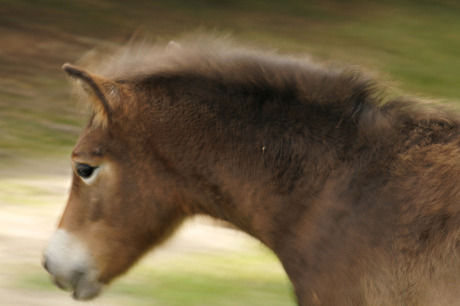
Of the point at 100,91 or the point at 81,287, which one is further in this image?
the point at 81,287

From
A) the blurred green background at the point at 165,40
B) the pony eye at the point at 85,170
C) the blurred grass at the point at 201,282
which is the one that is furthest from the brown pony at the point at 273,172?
the blurred grass at the point at 201,282

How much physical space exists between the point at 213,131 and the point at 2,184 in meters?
4.46

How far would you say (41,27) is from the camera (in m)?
12.2

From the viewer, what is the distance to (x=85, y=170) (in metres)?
3.14

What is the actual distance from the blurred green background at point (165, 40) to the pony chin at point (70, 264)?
285 mm

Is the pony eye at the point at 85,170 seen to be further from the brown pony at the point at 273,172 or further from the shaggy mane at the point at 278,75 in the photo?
the shaggy mane at the point at 278,75

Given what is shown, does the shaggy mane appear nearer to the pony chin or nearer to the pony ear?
the pony ear

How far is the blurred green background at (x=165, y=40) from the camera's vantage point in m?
4.89

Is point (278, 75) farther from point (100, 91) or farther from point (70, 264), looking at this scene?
point (70, 264)

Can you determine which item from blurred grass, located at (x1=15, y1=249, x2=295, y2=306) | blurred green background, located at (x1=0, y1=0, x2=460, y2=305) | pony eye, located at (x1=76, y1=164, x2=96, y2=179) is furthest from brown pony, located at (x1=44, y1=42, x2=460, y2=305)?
blurred grass, located at (x1=15, y1=249, x2=295, y2=306)

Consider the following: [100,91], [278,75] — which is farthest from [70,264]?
[278,75]

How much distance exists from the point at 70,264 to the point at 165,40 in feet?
6.43

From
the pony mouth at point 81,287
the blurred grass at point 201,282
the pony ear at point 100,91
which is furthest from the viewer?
the blurred grass at point 201,282

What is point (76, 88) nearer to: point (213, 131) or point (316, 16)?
point (213, 131)
